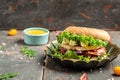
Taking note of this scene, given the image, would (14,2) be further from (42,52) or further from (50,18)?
(42,52)

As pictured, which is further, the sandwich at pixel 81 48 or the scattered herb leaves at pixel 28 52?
the scattered herb leaves at pixel 28 52

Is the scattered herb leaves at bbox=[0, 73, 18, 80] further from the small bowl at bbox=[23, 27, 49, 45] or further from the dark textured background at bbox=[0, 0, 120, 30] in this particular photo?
the dark textured background at bbox=[0, 0, 120, 30]

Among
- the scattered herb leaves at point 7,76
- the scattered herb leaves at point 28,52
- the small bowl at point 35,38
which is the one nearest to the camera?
the scattered herb leaves at point 7,76

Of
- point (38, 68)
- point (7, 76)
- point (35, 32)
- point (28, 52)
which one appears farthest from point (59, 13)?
point (7, 76)

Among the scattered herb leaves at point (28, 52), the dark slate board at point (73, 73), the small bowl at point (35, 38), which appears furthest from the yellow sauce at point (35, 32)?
the dark slate board at point (73, 73)

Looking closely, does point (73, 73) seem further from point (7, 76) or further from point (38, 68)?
point (7, 76)

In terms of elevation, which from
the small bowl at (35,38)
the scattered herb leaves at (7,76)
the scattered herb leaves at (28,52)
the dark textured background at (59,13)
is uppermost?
the dark textured background at (59,13)

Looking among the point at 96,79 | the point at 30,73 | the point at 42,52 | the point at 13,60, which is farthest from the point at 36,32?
the point at 96,79

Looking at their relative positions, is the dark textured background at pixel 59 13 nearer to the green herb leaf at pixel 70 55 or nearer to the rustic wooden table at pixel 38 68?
the rustic wooden table at pixel 38 68
